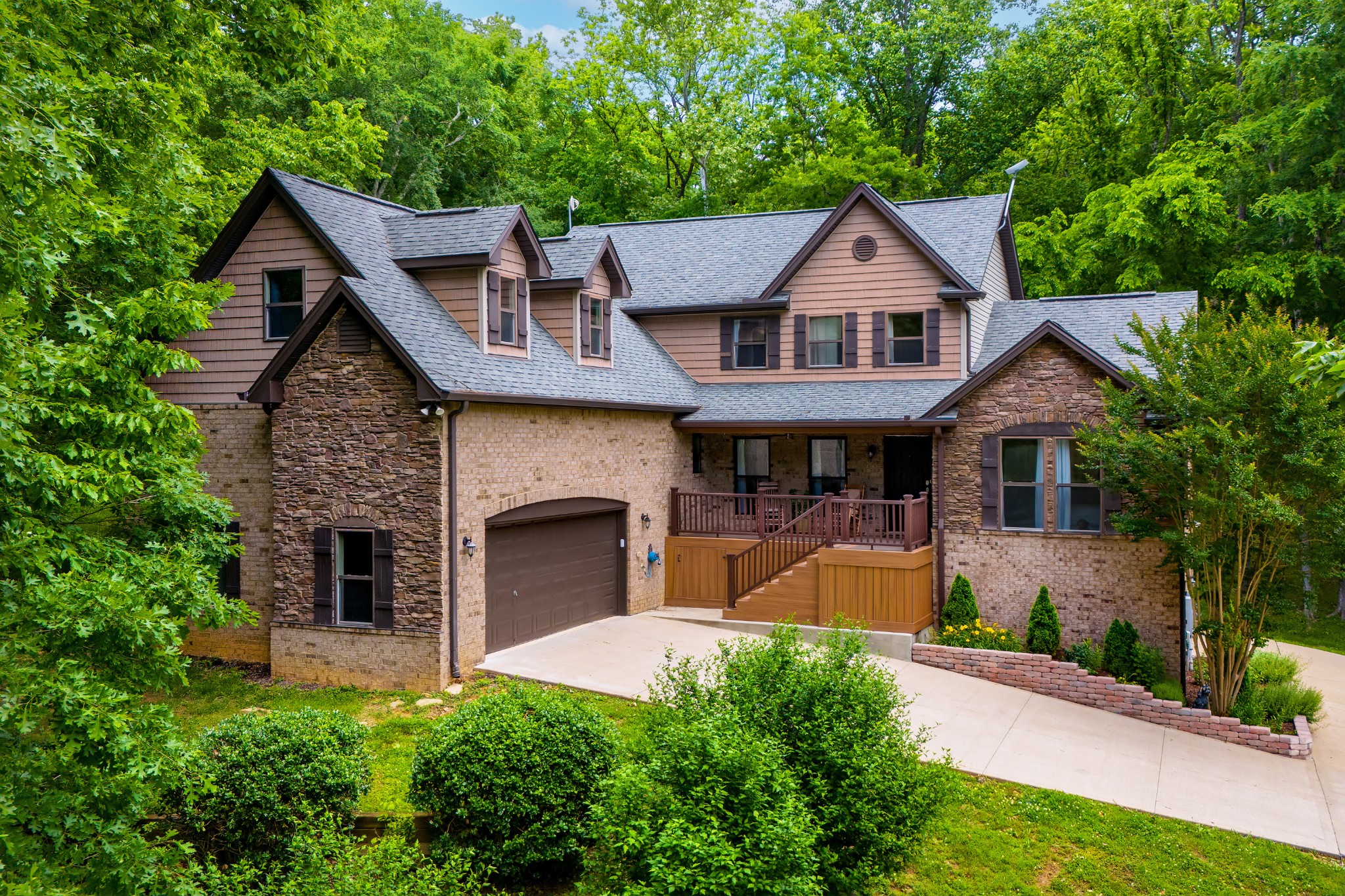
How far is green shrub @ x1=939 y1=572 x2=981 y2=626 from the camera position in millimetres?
17938

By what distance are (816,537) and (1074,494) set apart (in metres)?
4.71

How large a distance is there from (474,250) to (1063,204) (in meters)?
24.3

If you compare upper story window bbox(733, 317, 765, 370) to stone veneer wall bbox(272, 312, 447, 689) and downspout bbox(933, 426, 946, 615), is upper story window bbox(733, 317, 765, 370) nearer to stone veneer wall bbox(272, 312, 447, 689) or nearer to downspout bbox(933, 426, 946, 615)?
downspout bbox(933, 426, 946, 615)

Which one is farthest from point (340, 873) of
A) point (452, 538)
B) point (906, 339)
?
point (906, 339)

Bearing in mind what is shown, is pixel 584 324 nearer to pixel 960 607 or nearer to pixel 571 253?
pixel 571 253

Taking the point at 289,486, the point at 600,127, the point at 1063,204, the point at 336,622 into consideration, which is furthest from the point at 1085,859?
the point at 600,127

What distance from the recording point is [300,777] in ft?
27.5

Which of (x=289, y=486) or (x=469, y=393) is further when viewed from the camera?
(x=289, y=486)

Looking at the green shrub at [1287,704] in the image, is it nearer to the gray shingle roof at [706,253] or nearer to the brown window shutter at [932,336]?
the brown window shutter at [932,336]

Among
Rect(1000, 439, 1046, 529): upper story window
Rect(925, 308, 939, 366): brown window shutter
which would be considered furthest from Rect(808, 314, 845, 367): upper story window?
Rect(1000, 439, 1046, 529): upper story window

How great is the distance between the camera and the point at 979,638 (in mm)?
17344

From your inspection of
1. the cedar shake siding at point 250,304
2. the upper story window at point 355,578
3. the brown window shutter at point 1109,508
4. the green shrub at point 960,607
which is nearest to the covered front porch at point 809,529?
the green shrub at point 960,607

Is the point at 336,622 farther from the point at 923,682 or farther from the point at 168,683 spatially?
the point at 923,682

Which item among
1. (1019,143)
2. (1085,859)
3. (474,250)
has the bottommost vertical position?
(1085,859)
